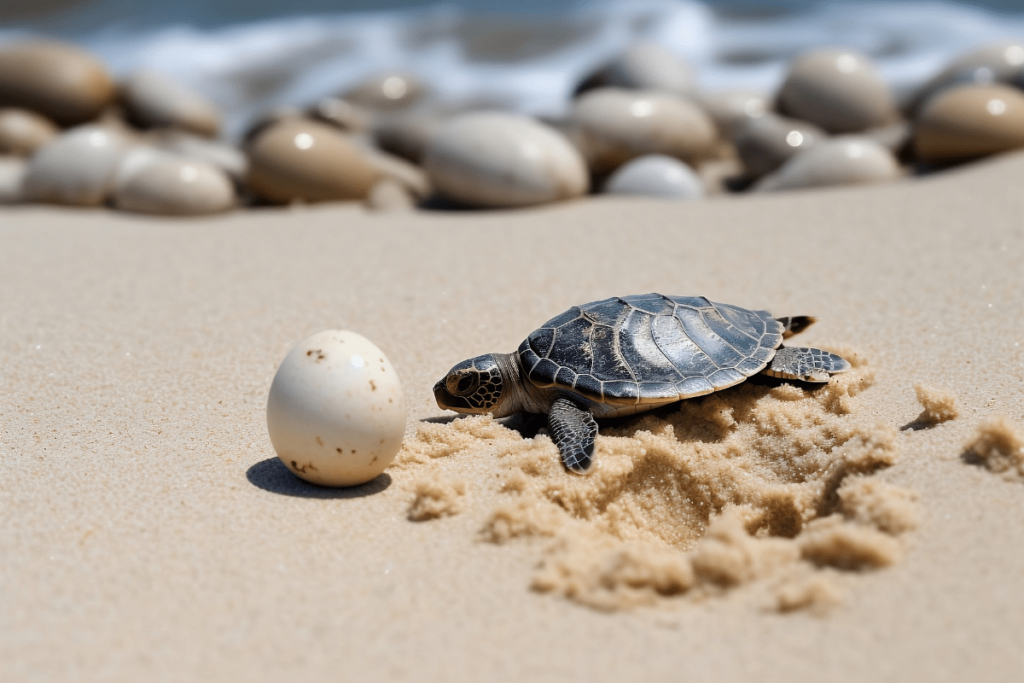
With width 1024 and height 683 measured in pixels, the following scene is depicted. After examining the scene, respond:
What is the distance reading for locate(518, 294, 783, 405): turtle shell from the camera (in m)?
2.92

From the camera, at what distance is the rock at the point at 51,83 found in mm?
8719

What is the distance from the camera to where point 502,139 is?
610 centimetres

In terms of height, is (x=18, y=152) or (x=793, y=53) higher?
(x=793, y=53)

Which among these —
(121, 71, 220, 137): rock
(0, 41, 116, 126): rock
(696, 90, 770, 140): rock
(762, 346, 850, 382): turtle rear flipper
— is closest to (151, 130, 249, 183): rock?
(121, 71, 220, 137): rock

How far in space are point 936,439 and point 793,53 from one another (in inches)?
453

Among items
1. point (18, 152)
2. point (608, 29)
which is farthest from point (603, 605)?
point (608, 29)

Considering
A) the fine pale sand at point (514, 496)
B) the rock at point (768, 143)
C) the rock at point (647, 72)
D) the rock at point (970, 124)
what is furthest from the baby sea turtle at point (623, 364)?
the rock at point (647, 72)

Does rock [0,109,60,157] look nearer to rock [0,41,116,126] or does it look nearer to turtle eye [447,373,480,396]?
rock [0,41,116,126]

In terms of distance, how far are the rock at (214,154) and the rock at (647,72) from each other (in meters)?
3.87

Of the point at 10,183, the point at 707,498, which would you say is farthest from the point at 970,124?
the point at 10,183

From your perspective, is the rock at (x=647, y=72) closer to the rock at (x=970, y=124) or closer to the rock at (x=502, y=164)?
the rock at (x=502, y=164)

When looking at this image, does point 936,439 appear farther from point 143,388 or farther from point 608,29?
point 608,29

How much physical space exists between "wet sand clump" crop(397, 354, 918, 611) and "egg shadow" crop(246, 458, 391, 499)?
16cm

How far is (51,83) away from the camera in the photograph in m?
8.73
